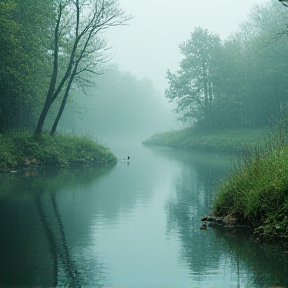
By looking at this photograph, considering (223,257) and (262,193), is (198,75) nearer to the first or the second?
(262,193)

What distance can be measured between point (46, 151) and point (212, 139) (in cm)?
2633

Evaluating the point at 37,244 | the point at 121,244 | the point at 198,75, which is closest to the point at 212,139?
the point at 198,75

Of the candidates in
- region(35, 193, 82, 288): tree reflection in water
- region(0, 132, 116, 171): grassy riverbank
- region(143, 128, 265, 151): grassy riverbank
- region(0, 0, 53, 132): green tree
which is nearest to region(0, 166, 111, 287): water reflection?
region(35, 193, 82, 288): tree reflection in water

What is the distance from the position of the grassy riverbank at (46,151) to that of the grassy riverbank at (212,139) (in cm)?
1357

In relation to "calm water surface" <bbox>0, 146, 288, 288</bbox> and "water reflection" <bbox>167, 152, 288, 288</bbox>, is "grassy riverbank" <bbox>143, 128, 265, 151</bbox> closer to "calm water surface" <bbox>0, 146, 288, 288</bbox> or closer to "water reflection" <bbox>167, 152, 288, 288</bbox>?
"calm water surface" <bbox>0, 146, 288, 288</bbox>

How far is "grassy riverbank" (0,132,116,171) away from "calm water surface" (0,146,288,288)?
296 inches

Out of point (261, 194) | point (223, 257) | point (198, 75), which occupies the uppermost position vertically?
point (198, 75)

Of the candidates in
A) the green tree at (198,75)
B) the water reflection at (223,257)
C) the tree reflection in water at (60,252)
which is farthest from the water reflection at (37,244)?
the green tree at (198,75)

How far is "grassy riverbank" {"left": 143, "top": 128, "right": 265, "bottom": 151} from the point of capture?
4632cm

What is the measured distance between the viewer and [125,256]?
9.45 meters

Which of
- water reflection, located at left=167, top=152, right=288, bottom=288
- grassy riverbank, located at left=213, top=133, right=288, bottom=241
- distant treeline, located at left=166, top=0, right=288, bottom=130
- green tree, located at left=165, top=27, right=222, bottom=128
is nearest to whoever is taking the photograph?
water reflection, located at left=167, top=152, right=288, bottom=288

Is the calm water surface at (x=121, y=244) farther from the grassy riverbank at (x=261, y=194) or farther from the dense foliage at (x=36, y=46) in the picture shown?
the dense foliage at (x=36, y=46)

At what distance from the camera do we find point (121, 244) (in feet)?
34.1

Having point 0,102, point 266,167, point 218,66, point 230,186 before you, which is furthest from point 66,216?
point 218,66
